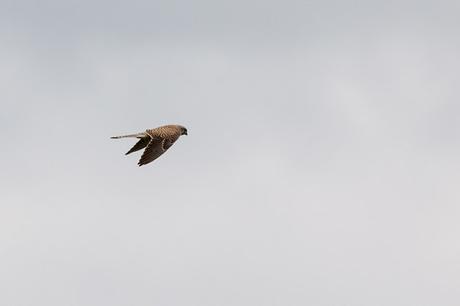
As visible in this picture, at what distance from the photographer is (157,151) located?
1684 inches

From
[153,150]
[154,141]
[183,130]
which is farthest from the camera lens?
[183,130]

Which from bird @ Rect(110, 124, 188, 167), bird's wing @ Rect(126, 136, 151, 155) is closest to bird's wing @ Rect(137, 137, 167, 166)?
bird @ Rect(110, 124, 188, 167)

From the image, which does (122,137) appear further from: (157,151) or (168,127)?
(168,127)

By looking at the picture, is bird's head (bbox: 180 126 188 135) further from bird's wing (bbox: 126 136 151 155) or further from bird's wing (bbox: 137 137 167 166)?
bird's wing (bbox: 126 136 151 155)

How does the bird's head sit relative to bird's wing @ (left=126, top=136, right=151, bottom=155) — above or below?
above

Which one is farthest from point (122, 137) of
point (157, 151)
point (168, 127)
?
point (168, 127)

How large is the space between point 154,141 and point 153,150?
2.61 ft

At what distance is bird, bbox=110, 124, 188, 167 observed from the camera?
4225 centimetres

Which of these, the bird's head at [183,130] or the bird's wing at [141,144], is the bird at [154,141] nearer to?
the bird's wing at [141,144]

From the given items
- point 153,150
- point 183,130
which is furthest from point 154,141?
point 183,130

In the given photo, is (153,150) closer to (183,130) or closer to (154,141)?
(154,141)

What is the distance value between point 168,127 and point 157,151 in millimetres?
3677

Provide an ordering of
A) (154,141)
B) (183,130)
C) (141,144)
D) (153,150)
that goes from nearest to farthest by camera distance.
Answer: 1. (153,150)
2. (154,141)
3. (141,144)
4. (183,130)

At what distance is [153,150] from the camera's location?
140ft
